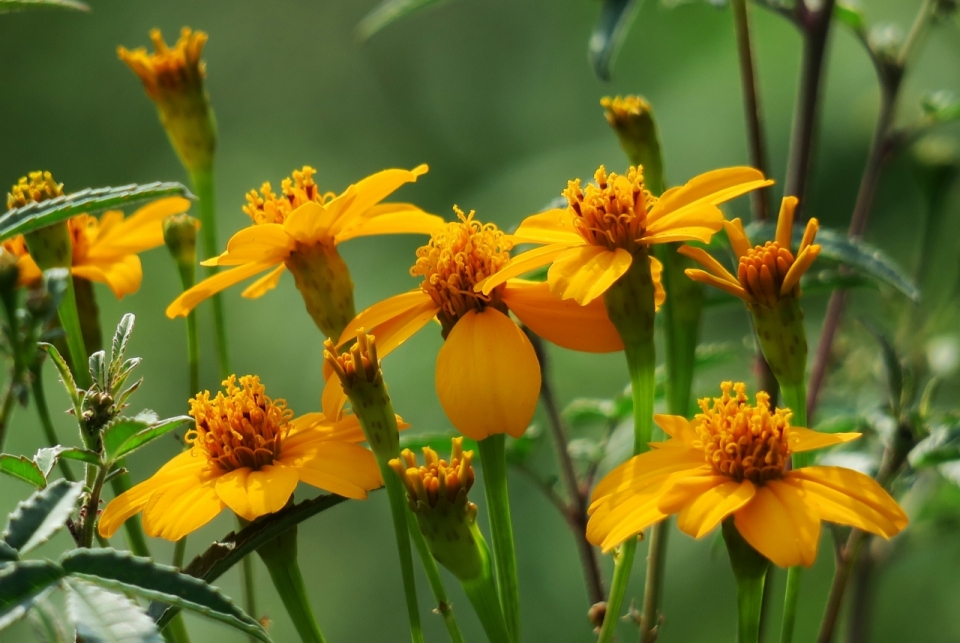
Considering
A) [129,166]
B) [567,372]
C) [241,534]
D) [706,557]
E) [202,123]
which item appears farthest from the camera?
[129,166]

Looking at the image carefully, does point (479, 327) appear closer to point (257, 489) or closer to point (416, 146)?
point (257, 489)

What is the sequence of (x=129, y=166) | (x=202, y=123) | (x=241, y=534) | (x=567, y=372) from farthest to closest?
(x=129, y=166)
(x=567, y=372)
(x=202, y=123)
(x=241, y=534)

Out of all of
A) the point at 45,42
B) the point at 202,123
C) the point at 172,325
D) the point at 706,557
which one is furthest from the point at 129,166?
the point at 202,123

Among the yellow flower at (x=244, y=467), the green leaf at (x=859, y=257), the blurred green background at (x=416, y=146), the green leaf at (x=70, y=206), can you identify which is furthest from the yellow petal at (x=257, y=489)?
the blurred green background at (x=416, y=146)

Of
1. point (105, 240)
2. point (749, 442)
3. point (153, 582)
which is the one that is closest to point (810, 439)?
point (749, 442)

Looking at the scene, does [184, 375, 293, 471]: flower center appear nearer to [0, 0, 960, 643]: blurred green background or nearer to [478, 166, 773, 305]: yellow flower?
[478, 166, 773, 305]: yellow flower

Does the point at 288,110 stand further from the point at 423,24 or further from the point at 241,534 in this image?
the point at 241,534
